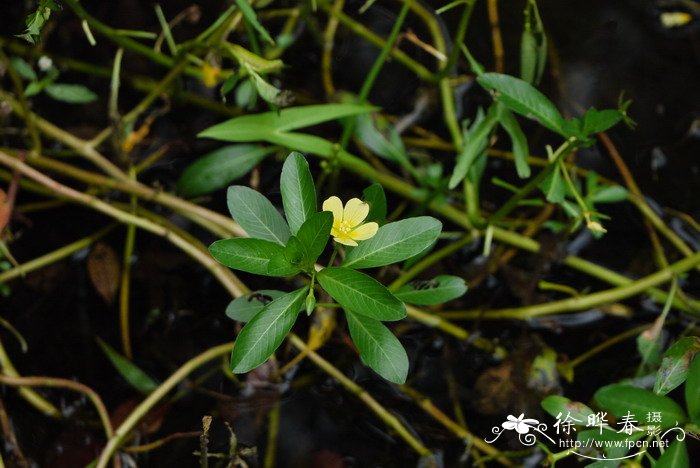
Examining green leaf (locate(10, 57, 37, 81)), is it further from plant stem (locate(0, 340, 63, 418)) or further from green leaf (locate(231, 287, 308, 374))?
green leaf (locate(231, 287, 308, 374))

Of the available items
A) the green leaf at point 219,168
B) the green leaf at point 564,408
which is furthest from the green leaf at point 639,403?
the green leaf at point 219,168

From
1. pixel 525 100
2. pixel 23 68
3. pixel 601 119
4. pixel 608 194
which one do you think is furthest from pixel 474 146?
pixel 23 68

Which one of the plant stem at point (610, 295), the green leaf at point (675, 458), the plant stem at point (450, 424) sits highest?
the green leaf at point (675, 458)

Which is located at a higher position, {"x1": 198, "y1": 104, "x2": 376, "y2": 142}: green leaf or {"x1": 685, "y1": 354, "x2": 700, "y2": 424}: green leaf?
{"x1": 198, "y1": 104, "x2": 376, "y2": 142}: green leaf

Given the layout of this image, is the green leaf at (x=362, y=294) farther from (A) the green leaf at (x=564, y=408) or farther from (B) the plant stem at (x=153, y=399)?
(B) the plant stem at (x=153, y=399)

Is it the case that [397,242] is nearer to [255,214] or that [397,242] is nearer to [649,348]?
[255,214]

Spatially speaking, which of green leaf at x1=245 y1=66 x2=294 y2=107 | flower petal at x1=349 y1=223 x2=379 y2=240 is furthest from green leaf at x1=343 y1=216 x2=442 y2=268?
green leaf at x1=245 y1=66 x2=294 y2=107

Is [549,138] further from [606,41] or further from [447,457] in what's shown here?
[447,457]

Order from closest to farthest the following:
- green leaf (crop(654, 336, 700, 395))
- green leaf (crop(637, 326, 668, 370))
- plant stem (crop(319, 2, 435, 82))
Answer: green leaf (crop(654, 336, 700, 395)), green leaf (crop(637, 326, 668, 370)), plant stem (crop(319, 2, 435, 82))
